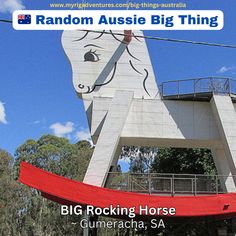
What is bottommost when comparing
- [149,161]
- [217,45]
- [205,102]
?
[217,45]

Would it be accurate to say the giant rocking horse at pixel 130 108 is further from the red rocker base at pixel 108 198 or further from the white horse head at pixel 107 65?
the red rocker base at pixel 108 198

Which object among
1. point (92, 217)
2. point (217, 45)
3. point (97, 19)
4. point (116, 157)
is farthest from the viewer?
point (116, 157)

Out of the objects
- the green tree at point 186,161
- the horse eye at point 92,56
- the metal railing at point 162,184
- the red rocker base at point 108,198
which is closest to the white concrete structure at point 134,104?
the horse eye at point 92,56

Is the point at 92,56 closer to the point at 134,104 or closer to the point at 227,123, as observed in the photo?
the point at 134,104

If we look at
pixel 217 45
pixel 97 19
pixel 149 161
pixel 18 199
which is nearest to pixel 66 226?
pixel 18 199

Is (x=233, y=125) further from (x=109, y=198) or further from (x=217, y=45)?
(x=217, y=45)

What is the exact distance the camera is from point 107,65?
19.8 m

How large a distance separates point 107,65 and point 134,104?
2.18 meters

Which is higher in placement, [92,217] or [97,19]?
[97,19]

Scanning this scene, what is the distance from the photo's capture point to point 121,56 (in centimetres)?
1995

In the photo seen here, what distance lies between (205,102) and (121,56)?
4.42 metres

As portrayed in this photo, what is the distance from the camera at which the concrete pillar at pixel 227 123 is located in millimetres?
18766

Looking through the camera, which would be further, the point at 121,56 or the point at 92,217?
the point at 121,56

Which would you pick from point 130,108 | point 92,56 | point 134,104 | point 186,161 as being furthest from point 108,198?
point 186,161
